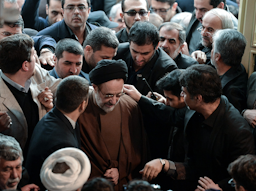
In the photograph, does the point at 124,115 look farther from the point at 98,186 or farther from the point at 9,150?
the point at 98,186

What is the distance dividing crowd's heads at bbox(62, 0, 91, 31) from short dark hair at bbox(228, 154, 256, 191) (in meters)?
3.04

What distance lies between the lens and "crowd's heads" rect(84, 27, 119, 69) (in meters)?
4.22

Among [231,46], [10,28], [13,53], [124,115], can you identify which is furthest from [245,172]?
[10,28]

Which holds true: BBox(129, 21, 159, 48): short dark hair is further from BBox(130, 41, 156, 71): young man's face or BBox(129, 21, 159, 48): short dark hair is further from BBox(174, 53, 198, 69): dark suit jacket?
BBox(174, 53, 198, 69): dark suit jacket

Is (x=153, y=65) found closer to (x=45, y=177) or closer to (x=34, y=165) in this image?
(x=34, y=165)

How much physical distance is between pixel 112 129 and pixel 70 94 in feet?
2.54

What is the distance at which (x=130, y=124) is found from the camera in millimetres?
3650

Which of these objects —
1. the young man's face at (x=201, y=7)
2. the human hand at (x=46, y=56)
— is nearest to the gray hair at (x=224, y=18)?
the young man's face at (x=201, y=7)

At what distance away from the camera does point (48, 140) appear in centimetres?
289

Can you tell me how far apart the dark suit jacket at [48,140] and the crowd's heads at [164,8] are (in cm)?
364

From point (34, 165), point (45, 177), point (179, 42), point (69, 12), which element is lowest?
point (34, 165)

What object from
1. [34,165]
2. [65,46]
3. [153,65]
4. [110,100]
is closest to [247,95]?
[153,65]

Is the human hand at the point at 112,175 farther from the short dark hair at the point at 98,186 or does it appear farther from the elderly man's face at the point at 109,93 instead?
the short dark hair at the point at 98,186

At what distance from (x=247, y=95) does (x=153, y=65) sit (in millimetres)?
1164
